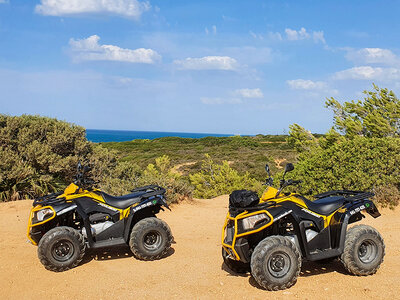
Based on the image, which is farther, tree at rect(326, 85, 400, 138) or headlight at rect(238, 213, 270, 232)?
tree at rect(326, 85, 400, 138)

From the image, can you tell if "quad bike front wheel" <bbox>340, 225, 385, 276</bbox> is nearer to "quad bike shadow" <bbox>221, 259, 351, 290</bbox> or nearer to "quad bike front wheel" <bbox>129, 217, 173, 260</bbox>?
"quad bike shadow" <bbox>221, 259, 351, 290</bbox>

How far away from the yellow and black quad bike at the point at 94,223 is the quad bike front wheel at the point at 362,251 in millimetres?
2953

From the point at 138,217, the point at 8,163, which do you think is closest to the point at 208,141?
the point at 8,163

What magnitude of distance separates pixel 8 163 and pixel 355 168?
10.7 meters

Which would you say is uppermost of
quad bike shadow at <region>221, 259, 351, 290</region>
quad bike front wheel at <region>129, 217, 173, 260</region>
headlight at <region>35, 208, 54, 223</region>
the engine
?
headlight at <region>35, 208, 54, 223</region>

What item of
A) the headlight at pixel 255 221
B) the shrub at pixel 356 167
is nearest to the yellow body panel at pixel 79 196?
the headlight at pixel 255 221

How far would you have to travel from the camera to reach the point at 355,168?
11039 millimetres

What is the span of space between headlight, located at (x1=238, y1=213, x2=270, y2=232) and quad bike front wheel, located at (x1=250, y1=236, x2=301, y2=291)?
211 mm

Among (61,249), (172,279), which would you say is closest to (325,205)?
(172,279)

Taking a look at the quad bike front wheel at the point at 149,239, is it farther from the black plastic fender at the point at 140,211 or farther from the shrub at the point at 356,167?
the shrub at the point at 356,167

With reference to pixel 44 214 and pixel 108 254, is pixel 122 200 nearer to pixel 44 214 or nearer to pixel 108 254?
pixel 108 254

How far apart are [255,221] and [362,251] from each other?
176 centimetres

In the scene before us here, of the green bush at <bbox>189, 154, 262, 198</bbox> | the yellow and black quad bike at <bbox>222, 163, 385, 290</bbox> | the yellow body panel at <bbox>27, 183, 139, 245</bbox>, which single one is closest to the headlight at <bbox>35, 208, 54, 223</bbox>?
the yellow body panel at <bbox>27, 183, 139, 245</bbox>

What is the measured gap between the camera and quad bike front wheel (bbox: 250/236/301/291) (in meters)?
5.07
